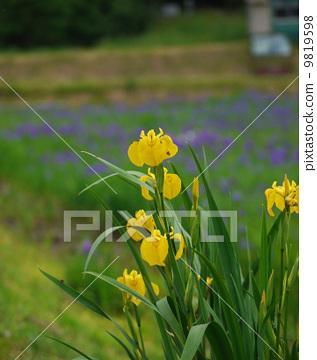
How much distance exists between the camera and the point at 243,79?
10.6m

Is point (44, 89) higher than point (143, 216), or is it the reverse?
A: point (143, 216)

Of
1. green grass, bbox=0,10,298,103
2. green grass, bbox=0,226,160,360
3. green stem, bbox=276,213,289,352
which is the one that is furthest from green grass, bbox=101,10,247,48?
green stem, bbox=276,213,289,352

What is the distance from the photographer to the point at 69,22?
14945mm

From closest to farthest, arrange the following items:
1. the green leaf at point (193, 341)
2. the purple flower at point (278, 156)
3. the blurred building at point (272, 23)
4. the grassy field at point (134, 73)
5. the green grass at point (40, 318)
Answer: the green leaf at point (193, 341)
the green grass at point (40, 318)
the purple flower at point (278, 156)
the grassy field at point (134, 73)
the blurred building at point (272, 23)

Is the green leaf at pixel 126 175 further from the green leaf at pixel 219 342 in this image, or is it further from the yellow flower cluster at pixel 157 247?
the green leaf at pixel 219 342

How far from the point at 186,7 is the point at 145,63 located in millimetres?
6792

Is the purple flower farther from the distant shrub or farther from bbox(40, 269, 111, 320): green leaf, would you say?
the distant shrub

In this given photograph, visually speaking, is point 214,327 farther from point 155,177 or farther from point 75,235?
Result: point 75,235

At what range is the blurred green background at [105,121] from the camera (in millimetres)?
2787

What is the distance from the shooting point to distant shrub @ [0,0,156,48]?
1375cm

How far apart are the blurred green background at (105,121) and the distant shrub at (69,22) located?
28mm

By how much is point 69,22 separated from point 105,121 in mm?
8656

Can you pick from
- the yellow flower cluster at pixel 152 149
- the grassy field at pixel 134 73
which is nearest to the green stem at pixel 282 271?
the yellow flower cluster at pixel 152 149

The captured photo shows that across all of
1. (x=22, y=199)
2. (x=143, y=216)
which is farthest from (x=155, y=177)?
(x=22, y=199)
